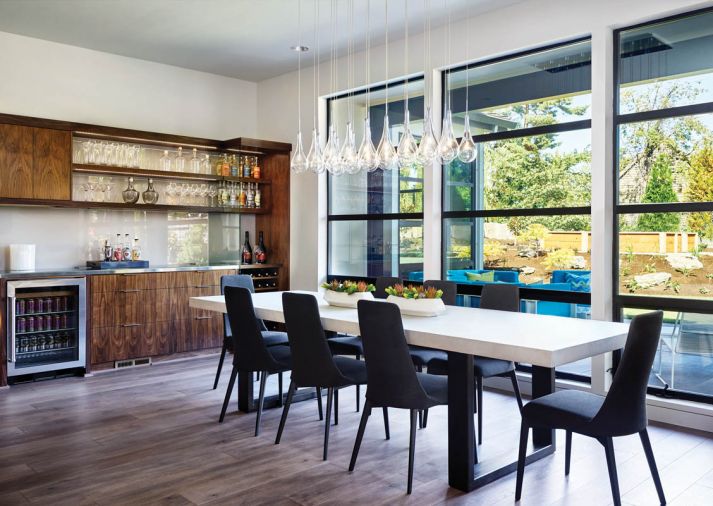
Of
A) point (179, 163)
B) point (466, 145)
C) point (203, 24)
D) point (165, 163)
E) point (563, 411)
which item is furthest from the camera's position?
point (179, 163)

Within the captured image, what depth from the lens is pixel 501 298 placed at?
425 cm

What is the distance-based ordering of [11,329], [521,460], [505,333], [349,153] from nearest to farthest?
[521,460] < [505,333] < [349,153] < [11,329]

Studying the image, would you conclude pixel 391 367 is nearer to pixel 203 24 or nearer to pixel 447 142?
pixel 447 142

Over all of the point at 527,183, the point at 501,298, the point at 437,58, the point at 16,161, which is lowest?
the point at 501,298

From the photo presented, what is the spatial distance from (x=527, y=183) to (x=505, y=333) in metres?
2.32

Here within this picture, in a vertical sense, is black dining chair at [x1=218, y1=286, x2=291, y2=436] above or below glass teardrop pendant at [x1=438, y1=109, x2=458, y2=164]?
below

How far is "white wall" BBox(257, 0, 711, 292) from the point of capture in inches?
173

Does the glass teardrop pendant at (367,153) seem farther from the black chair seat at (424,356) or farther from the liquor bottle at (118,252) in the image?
the liquor bottle at (118,252)

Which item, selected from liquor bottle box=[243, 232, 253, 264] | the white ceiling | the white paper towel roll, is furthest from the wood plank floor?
the white ceiling

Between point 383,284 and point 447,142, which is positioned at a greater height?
point 447,142

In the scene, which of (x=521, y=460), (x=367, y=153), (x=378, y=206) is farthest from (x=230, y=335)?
(x=521, y=460)

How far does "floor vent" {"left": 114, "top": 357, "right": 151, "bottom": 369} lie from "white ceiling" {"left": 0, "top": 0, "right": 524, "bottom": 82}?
2.99 meters

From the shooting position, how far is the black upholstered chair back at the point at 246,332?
381 centimetres

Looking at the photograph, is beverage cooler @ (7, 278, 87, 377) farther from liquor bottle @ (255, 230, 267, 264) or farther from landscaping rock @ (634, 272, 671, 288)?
landscaping rock @ (634, 272, 671, 288)
